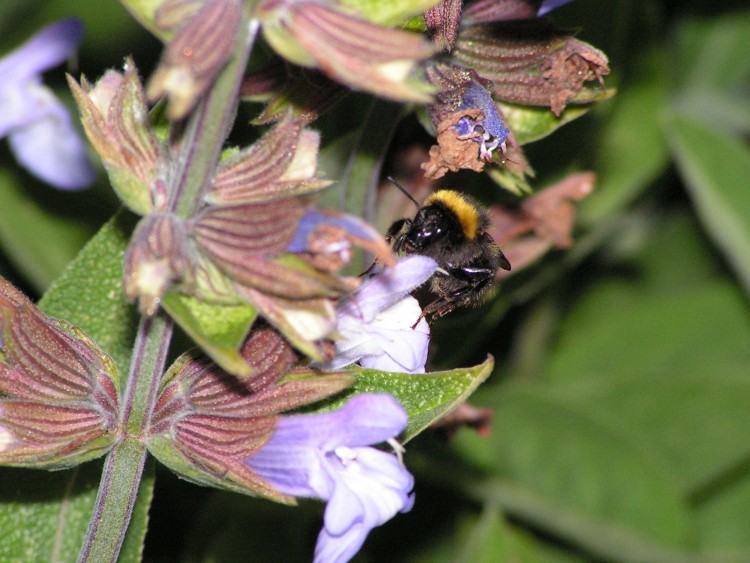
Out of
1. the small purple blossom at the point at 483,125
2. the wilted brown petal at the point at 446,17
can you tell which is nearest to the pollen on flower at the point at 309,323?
the small purple blossom at the point at 483,125

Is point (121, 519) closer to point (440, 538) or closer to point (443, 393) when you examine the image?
point (443, 393)

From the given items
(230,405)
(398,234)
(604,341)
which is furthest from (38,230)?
(604,341)

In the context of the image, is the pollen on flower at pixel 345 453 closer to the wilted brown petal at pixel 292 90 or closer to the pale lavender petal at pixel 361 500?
the pale lavender petal at pixel 361 500

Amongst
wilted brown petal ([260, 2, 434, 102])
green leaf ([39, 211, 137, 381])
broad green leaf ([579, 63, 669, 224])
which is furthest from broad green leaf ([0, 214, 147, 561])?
broad green leaf ([579, 63, 669, 224])

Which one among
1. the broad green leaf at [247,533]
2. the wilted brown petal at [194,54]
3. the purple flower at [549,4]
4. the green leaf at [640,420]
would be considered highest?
the wilted brown petal at [194,54]

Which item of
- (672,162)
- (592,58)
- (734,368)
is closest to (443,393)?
(592,58)

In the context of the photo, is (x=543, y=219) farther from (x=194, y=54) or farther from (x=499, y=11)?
(x=194, y=54)

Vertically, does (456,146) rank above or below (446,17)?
below
